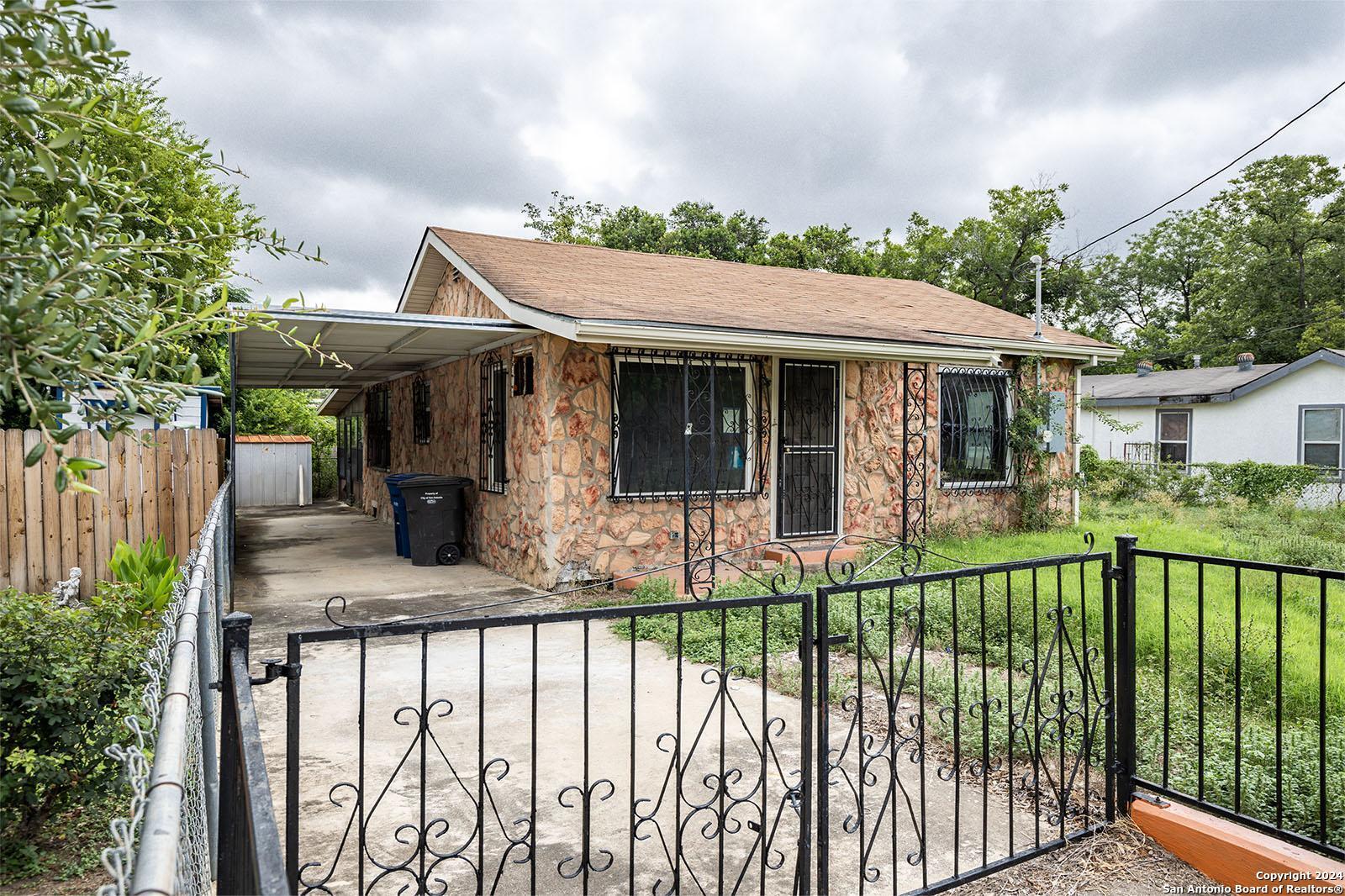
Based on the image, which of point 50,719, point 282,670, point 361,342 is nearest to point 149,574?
point 50,719

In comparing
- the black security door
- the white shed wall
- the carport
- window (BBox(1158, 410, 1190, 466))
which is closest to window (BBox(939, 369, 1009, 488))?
the black security door

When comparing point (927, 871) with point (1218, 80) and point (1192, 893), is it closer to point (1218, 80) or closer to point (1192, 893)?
point (1192, 893)

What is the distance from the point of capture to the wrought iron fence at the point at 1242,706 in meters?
3.25

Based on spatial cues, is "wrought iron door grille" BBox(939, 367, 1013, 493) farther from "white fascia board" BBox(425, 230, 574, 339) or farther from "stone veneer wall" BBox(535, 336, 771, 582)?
"white fascia board" BBox(425, 230, 574, 339)

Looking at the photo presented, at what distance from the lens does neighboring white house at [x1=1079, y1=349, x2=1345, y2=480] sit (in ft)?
57.9

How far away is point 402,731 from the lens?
4.64m

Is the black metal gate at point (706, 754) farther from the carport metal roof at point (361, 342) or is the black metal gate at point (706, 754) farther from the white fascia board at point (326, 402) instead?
the white fascia board at point (326, 402)

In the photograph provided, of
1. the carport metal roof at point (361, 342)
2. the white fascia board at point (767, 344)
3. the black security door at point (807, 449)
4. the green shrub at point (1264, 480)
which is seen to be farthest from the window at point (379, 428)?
the green shrub at point (1264, 480)

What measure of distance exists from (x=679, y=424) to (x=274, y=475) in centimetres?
1645

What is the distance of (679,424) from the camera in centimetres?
930

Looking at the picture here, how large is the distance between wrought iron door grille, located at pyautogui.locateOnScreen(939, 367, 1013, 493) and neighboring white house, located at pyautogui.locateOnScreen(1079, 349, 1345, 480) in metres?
4.66

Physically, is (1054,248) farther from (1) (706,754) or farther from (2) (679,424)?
(1) (706,754)

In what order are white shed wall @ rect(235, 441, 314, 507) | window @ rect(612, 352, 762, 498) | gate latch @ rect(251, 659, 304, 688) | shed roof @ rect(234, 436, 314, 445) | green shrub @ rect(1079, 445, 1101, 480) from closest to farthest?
gate latch @ rect(251, 659, 304, 688), window @ rect(612, 352, 762, 498), green shrub @ rect(1079, 445, 1101, 480), shed roof @ rect(234, 436, 314, 445), white shed wall @ rect(235, 441, 314, 507)

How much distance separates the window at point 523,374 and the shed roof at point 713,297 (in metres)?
0.74
